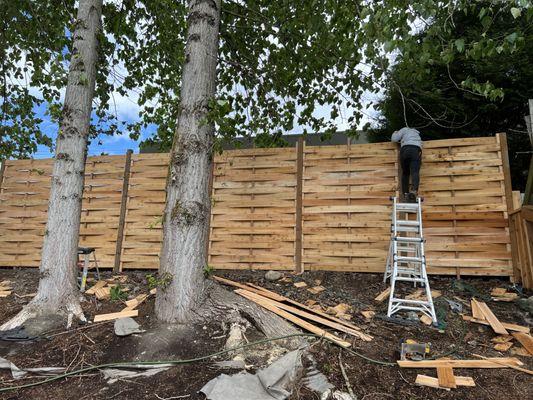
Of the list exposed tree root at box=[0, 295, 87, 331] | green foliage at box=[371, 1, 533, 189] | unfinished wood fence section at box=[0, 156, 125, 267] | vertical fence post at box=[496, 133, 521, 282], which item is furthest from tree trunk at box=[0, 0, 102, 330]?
green foliage at box=[371, 1, 533, 189]

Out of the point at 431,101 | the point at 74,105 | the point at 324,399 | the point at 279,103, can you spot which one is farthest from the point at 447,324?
the point at 431,101

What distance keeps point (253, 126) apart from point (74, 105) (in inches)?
89.9

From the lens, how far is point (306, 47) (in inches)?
225

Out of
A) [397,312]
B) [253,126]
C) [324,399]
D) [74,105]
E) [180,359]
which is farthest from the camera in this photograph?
[253,126]

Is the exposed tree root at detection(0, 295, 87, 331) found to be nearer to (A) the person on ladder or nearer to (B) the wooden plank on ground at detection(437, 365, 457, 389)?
(B) the wooden plank on ground at detection(437, 365, 457, 389)

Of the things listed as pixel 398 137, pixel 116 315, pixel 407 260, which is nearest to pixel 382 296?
pixel 407 260

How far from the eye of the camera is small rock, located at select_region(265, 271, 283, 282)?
586cm

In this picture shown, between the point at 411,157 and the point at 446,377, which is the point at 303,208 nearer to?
the point at 411,157

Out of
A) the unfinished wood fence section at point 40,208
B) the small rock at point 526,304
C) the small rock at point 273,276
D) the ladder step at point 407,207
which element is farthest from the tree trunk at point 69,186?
the small rock at point 526,304

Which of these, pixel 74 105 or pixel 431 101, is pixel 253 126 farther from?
pixel 431 101

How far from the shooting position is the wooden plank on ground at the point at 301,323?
11.4 feet

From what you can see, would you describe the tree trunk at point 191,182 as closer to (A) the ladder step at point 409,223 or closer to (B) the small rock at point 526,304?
(A) the ladder step at point 409,223

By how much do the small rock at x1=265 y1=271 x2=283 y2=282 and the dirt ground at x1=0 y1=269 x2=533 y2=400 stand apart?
5.57 ft

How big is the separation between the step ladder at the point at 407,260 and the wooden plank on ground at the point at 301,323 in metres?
1.08
